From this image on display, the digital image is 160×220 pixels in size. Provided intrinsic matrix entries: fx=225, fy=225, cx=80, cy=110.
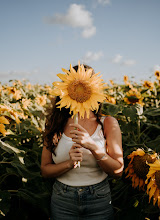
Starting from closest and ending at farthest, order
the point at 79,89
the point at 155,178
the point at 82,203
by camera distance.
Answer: the point at 79,89, the point at 155,178, the point at 82,203

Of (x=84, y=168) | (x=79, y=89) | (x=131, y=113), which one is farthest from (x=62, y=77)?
(x=131, y=113)

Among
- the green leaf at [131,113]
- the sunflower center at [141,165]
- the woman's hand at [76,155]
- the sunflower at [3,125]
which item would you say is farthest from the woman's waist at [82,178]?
the green leaf at [131,113]

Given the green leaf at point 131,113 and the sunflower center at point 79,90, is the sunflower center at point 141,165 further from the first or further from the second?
the sunflower center at point 79,90

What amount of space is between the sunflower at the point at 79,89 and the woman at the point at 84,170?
→ 41 cm

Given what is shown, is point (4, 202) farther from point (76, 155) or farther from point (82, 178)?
point (76, 155)

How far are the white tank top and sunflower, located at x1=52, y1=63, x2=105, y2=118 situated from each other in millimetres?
516

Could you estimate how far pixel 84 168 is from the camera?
1.75 metres

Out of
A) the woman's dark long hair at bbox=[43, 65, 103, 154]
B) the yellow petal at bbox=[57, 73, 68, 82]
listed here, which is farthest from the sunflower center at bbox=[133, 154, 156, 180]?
the yellow petal at bbox=[57, 73, 68, 82]

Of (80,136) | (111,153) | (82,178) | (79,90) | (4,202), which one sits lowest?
(4,202)

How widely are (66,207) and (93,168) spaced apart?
354 millimetres

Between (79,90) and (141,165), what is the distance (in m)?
0.96

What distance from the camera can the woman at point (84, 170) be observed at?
1.68m

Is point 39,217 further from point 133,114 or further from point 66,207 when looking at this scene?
point 133,114

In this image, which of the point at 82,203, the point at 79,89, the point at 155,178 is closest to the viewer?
the point at 79,89
